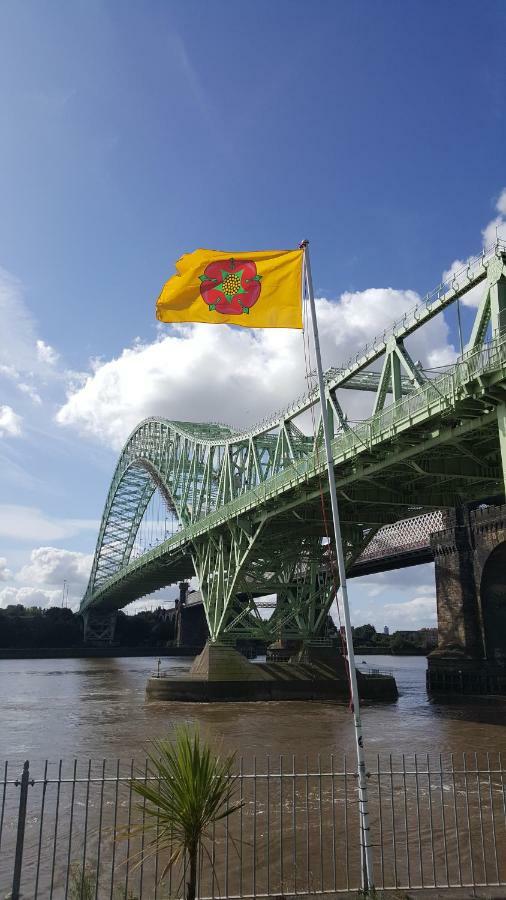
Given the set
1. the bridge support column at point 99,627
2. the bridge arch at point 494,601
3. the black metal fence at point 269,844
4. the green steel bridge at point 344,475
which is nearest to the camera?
the black metal fence at point 269,844

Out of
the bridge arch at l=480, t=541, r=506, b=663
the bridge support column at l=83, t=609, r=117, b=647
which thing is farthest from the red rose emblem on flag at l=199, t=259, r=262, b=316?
the bridge support column at l=83, t=609, r=117, b=647

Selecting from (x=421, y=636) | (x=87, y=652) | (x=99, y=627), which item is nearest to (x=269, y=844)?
(x=87, y=652)

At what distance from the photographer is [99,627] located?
454 feet

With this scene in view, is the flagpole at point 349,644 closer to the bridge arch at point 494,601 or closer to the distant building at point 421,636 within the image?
the bridge arch at point 494,601

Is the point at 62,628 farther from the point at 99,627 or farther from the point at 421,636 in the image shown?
→ the point at 421,636

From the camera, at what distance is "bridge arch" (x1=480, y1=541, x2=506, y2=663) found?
2092 inches

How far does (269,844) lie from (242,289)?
9.54m

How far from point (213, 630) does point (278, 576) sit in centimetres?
650

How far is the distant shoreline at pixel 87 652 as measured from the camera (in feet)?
384

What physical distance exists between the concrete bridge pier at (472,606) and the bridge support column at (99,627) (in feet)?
295

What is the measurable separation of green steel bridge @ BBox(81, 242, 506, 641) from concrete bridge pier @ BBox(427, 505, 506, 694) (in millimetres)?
9702

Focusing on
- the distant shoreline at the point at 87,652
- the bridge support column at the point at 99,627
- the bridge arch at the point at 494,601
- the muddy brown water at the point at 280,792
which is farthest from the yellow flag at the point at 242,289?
the bridge support column at the point at 99,627

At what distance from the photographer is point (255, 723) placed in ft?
106

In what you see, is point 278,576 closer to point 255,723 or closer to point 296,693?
point 296,693
